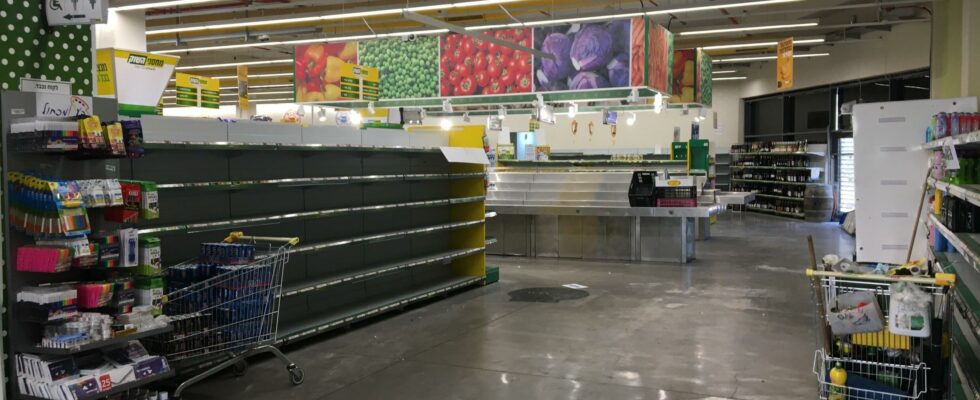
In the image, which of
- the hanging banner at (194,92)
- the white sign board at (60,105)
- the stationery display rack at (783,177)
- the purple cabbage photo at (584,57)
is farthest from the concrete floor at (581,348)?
the stationery display rack at (783,177)

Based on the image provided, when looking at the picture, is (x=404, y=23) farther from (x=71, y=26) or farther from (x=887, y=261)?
(x=71, y=26)

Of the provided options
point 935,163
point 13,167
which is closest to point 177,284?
point 13,167

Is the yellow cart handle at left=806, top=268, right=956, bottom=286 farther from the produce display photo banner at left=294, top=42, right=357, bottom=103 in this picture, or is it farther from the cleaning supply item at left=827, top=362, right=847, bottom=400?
the produce display photo banner at left=294, top=42, right=357, bottom=103

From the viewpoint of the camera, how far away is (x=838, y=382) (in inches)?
141

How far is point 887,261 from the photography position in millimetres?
8312

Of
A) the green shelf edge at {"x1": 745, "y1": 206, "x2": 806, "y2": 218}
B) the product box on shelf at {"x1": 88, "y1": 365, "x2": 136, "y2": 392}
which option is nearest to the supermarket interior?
the product box on shelf at {"x1": 88, "y1": 365, "x2": 136, "y2": 392}

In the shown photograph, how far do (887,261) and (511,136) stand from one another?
1143 cm

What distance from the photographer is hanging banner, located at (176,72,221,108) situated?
10.3m

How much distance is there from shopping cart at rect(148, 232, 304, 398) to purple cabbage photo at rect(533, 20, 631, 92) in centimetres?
701

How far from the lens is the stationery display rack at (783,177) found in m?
18.0

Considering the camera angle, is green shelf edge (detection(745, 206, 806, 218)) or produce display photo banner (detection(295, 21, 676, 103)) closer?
produce display photo banner (detection(295, 21, 676, 103))

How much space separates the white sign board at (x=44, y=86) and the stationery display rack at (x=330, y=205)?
0.83 metres

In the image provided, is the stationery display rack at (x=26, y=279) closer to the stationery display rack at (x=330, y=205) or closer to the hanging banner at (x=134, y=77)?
the stationery display rack at (x=330, y=205)

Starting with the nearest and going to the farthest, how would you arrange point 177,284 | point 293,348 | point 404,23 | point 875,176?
point 177,284
point 293,348
point 875,176
point 404,23
